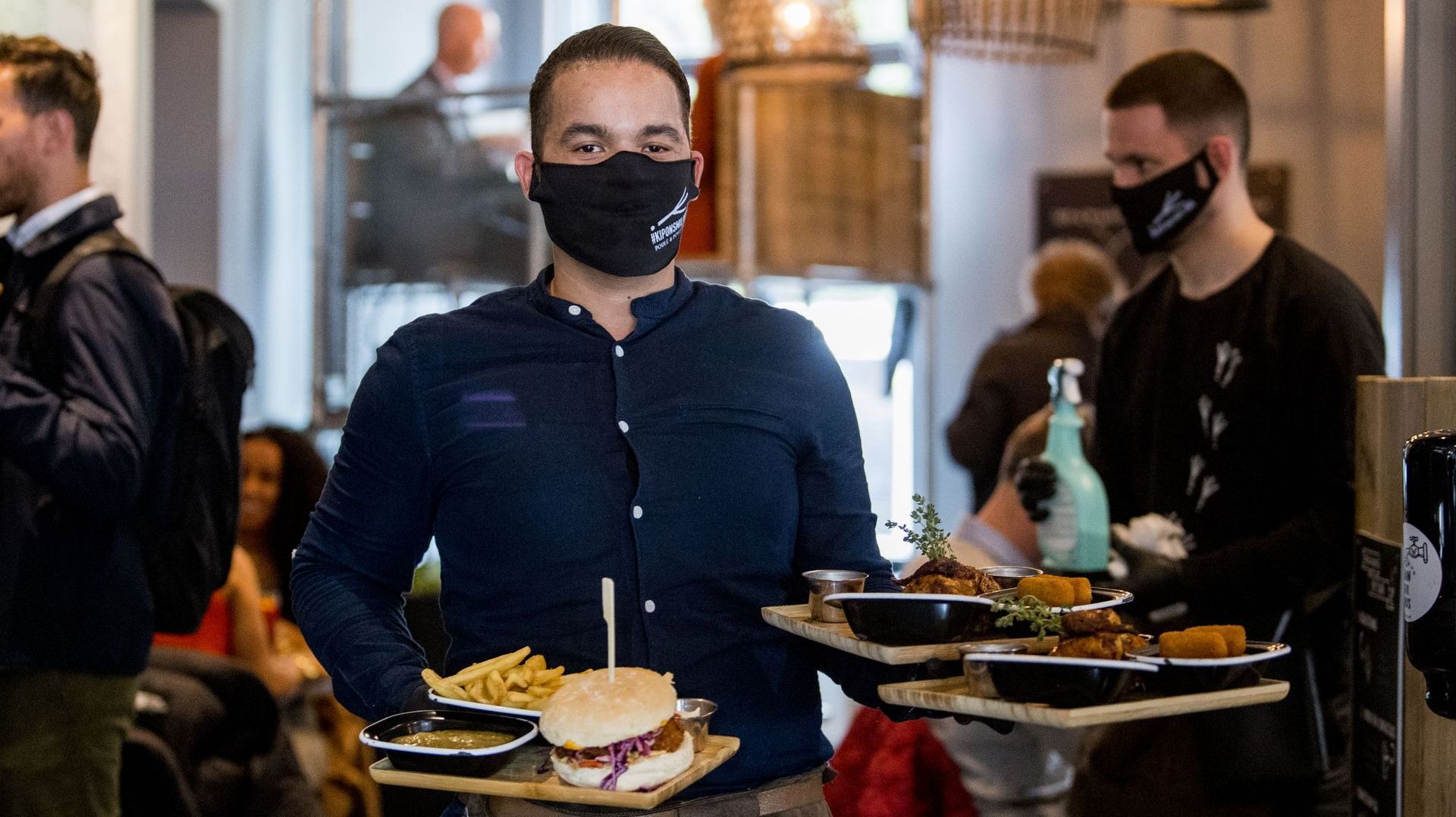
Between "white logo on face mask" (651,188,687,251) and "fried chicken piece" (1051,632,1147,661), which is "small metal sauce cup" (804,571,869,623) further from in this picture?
"white logo on face mask" (651,188,687,251)

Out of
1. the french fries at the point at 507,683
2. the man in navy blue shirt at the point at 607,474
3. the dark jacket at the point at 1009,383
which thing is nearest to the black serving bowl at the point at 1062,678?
the man in navy blue shirt at the point at 607,474

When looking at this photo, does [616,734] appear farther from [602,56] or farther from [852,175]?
[852,175]

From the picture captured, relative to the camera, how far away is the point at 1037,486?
301 centimetres

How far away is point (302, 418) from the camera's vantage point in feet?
22.8

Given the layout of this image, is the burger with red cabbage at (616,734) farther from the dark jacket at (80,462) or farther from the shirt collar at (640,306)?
the dark jacket at (80,462)

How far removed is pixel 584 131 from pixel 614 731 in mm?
749

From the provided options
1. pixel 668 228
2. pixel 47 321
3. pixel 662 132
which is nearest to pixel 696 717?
pixel 668 228

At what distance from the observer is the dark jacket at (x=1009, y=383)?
518 centimetres

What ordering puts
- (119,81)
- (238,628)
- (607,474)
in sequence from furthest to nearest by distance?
(238,628) → (119,81) → (607,474)

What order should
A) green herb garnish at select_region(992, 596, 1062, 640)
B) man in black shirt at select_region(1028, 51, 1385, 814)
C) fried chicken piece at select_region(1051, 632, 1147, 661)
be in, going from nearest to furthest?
fried chicken piece at select_region(1051, 632, 1147, 661) < green herb garnish at select_region(992, 596, 1062, 640) < man in black shirt at select_region(1028, 51, 1385, 814)

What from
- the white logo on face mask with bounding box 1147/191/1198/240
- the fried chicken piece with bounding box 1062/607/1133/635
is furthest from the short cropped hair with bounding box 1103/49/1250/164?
the fried chicken piece with bounding box 1062/607/1133/635

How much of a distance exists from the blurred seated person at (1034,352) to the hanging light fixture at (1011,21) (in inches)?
39.6

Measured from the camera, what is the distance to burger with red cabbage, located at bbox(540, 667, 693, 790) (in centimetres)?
156

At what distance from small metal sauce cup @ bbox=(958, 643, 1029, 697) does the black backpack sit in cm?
163
